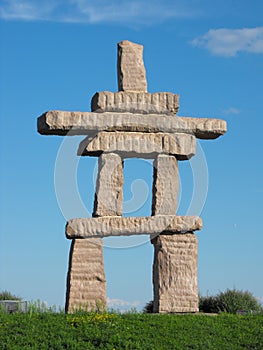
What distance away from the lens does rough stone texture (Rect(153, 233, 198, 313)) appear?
14.2m

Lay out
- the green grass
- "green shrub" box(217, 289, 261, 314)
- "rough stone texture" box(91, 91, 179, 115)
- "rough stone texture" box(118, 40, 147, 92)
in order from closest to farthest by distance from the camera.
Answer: the green grass < "rough stone texture" box(91, 91, 179, 115) < "rough stone texture" box(118, 40, 147, 92) < "green shrub" box(217, 289, 261, 314)

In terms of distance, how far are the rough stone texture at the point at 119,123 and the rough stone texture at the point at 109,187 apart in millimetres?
645

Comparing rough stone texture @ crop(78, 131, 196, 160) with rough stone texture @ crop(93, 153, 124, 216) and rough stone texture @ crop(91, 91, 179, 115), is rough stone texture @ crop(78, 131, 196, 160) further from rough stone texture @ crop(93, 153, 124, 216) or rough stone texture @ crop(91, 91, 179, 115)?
rough stone texture @ crop(91, 91, 179, 115)

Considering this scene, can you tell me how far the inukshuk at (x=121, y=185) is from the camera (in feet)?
46.1

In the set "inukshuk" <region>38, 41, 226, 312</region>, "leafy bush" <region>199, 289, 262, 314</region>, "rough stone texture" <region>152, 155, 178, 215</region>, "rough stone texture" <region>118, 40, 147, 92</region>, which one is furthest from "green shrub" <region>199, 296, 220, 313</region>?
"rough stone texture" <region>118, 40, 147, 92</region>

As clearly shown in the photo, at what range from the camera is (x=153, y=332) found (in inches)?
487

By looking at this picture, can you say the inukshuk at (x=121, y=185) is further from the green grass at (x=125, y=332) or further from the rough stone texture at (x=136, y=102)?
the green grass at (x=125, y=332)

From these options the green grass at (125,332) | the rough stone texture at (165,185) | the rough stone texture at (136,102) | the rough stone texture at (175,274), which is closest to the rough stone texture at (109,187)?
the rough stone texture at (165,185)

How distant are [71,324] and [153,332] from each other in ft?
4.78

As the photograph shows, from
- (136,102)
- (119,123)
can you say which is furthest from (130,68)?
(119,123)

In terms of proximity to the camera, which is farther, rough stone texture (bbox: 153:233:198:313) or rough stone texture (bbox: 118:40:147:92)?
rough stone texture (bbox: 118:40:147:92)

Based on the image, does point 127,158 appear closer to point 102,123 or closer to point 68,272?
point 102,123

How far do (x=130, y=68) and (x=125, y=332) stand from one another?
5.69 metres

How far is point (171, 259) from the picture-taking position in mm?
14328
